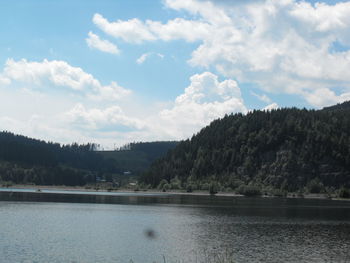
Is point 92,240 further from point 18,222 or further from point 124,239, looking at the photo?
point 18,222

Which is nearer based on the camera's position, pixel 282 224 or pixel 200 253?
pixel 200 253

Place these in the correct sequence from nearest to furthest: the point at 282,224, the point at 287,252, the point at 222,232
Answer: the point at 287,252 < the point at 222,232 < the point at 282,224

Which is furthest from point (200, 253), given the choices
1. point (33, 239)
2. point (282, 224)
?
point (282, 224)

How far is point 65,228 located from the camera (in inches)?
3346

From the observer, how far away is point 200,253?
6334 centimetres

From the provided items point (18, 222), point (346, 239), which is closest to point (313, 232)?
point (346, 239)

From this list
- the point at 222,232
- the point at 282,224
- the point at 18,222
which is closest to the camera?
the point at 222,232

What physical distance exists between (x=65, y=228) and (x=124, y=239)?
16.3 meters

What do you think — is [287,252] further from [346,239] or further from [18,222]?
[18,222]

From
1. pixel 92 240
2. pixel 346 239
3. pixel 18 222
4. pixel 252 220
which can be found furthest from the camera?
pixel 252 220

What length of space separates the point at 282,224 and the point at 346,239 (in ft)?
74.1

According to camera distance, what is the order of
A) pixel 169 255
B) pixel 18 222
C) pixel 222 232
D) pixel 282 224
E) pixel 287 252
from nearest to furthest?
pixel 169 255
pixel 287 252
pixel 222 232
pixel 18 222
pixel 282 224

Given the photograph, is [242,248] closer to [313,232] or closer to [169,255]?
[169,255]

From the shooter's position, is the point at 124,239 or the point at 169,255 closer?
the point at 169,255
